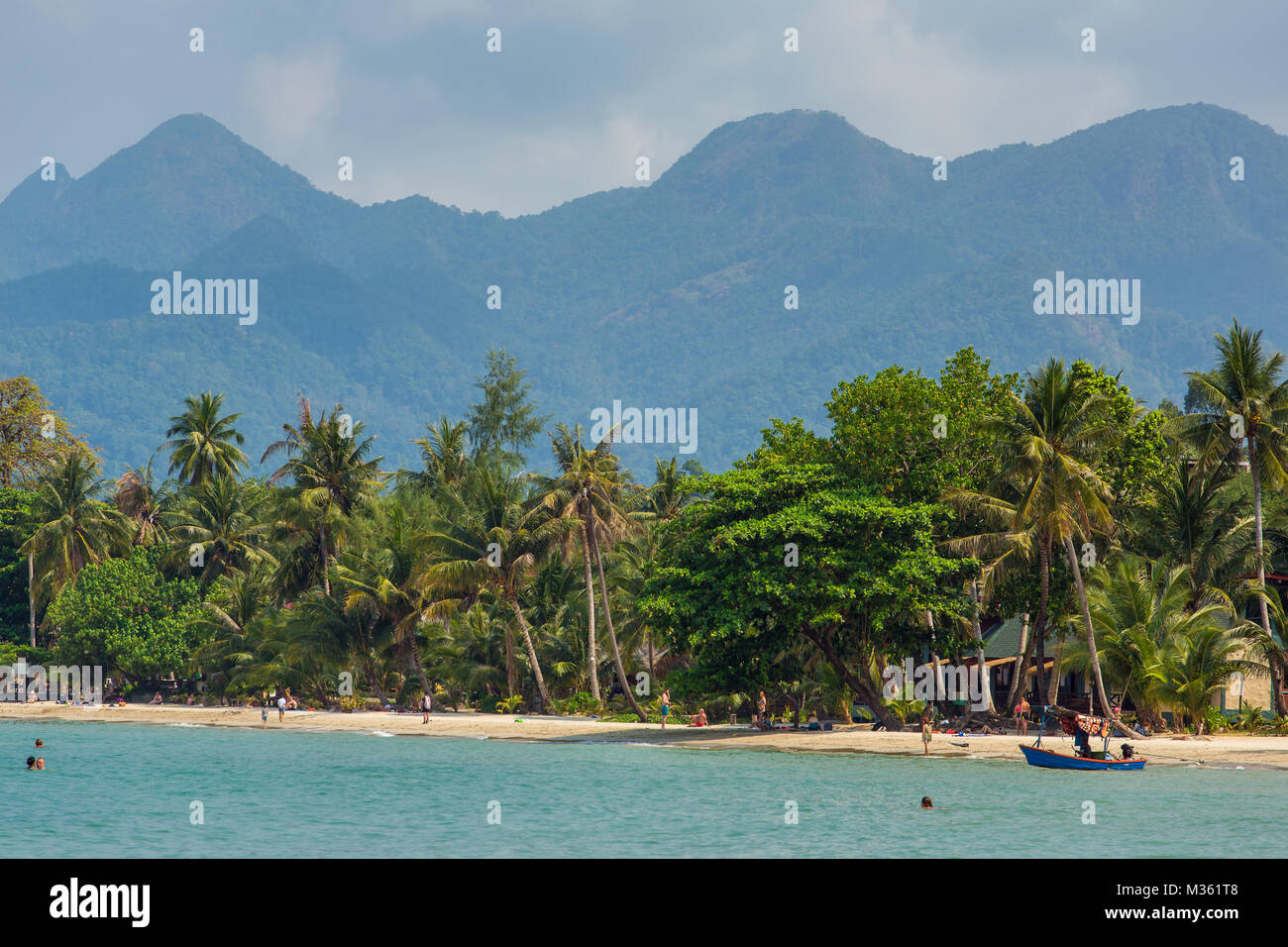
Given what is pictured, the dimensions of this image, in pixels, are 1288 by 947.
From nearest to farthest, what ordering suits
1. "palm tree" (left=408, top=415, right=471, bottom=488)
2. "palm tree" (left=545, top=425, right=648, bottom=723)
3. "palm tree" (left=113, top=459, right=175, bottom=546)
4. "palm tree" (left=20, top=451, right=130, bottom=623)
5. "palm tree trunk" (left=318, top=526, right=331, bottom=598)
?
"palm tree" (left=545, top=425, right=648, bottom=723)
"palm tree trunk" (left=318, top=526, right=331, bottom=598)
"palm tree" (left=408, top=415, right=471, bottom=488)
"palm tree" (left=20, top=451, right=130, bottom=623)
"palm tree" (left=113, top=459, right=175, bottom=546)

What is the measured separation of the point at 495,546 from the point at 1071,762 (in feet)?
87.3

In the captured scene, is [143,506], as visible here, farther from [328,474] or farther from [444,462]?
[444,462]

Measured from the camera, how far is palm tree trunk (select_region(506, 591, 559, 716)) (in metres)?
59.0

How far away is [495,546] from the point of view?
5859cm

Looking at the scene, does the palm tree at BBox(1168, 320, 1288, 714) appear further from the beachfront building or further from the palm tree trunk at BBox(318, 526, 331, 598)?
the palm tree trunk at BBox(318, 526, 331, 598)

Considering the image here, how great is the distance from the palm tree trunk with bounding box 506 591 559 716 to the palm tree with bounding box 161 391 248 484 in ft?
94.3

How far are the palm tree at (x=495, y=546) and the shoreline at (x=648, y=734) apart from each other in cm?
523

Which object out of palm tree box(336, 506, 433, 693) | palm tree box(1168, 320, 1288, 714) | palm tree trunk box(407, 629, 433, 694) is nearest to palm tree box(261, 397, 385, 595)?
palm tree box(336, 506, 433, 693)

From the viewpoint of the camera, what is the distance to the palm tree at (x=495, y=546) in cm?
5862

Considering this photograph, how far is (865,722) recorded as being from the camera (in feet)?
175
